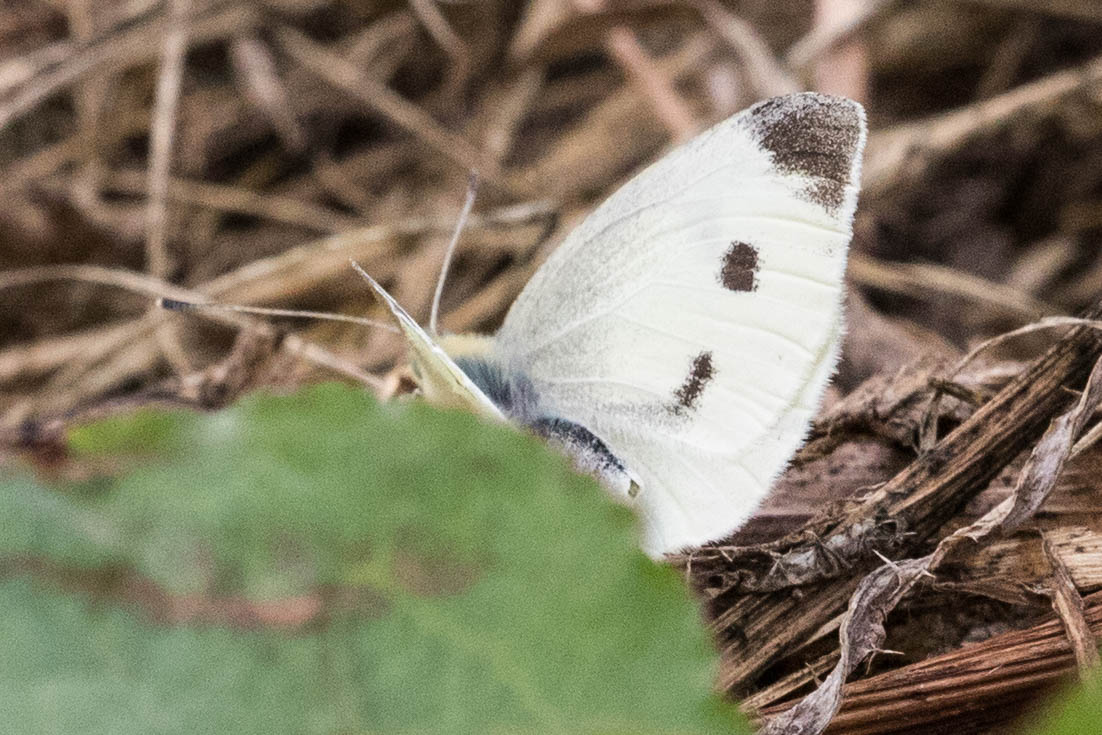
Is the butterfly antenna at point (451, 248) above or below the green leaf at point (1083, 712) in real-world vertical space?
above

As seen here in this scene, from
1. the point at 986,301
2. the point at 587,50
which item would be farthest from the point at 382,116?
the point at 986,301

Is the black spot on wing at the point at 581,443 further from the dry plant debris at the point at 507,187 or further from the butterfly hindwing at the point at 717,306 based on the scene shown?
the dry plant debris at the point at 507,187

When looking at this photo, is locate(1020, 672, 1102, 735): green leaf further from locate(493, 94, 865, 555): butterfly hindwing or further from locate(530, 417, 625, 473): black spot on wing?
locate(530, 417, 625, 473): black spot on wing

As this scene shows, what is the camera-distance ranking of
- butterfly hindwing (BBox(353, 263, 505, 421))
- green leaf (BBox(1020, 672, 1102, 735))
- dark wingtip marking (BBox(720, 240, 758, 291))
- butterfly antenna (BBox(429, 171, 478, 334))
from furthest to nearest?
butterfly antenna (BBox(429, 171, 478, 334))
dark wingtip marking (BBox(720, 240, 758, 291))
butterfly hindwing (BBox(353, 263, 505, 421))
green leaf (BBox(1020, 672, 1102, 735))

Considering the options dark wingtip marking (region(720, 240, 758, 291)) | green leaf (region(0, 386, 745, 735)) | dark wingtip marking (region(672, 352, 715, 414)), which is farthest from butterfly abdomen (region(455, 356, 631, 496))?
green leaf (region(0, 386, 745, 735))

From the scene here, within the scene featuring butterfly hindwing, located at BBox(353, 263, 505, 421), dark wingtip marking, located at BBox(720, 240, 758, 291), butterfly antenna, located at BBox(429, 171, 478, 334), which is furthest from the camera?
butterfly antenna, located at BBox(429, 171, 478, 334)

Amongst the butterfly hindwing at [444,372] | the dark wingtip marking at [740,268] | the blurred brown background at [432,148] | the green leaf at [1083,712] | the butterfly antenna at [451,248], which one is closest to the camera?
the green leaf at [1083,712]

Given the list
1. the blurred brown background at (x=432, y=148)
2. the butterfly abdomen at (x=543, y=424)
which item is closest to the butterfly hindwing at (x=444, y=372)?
the butterfly abdomen at (x=543, y=424)

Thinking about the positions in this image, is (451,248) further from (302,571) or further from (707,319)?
(302,571)

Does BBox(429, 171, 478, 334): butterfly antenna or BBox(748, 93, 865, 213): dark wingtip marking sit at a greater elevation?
BBox(429, 171, 478, 334): butterfly antenna

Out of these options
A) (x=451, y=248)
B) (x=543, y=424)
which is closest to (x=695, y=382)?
(x=543, y=424)
